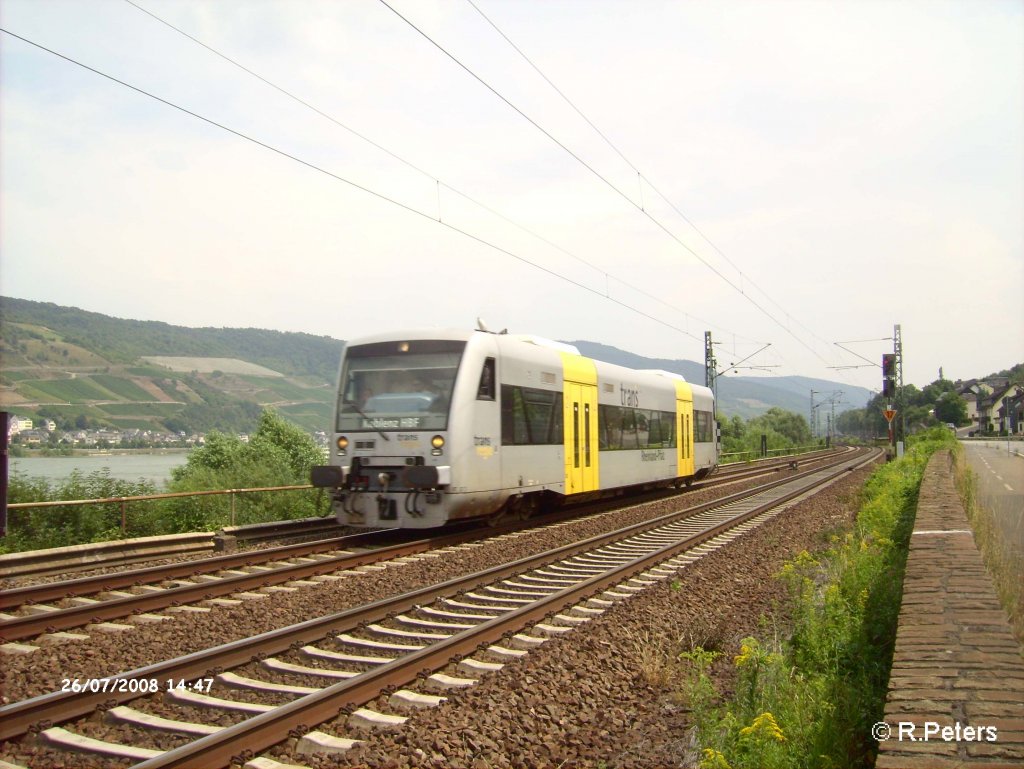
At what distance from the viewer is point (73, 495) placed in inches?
538

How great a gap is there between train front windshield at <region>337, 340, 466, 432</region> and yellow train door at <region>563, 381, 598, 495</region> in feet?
12.5

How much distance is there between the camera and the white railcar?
12.6 meters

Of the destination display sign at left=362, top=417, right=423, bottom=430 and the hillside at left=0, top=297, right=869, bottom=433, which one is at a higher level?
the hillside at left=0, top=297, right=869, bottom=433

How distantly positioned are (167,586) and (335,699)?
4843 mm

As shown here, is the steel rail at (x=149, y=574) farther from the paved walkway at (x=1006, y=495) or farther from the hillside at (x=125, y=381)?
the paved walkway at (x=1006, y=495)

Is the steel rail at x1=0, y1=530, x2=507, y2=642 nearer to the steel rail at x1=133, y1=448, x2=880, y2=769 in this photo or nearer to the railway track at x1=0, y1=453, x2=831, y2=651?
the railway track at x1=0, y1=453, x2=831, y2=651

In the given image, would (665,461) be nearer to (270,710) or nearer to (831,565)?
(831,565)

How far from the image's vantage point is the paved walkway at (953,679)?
3158mm

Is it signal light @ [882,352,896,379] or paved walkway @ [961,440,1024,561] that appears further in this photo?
signal light @ [882,352,896,379]

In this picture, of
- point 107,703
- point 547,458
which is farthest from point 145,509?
point 107,703

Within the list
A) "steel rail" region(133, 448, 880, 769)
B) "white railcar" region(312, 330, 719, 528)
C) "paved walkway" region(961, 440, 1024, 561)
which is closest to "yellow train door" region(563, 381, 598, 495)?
"white railcar" region(312, 330, 719, 528)

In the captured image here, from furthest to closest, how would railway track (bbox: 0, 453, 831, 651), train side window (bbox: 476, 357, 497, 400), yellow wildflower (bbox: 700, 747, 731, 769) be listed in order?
train side window (bbox: 476, 357, 497, 400) → railway track (bbox: 0, 453, 831, 651) → yellow wildflower (bbox: 700, 747, 731, 769)

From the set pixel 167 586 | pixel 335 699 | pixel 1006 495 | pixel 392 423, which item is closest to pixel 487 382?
pixel 392 423

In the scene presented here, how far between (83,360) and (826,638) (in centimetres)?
3840
